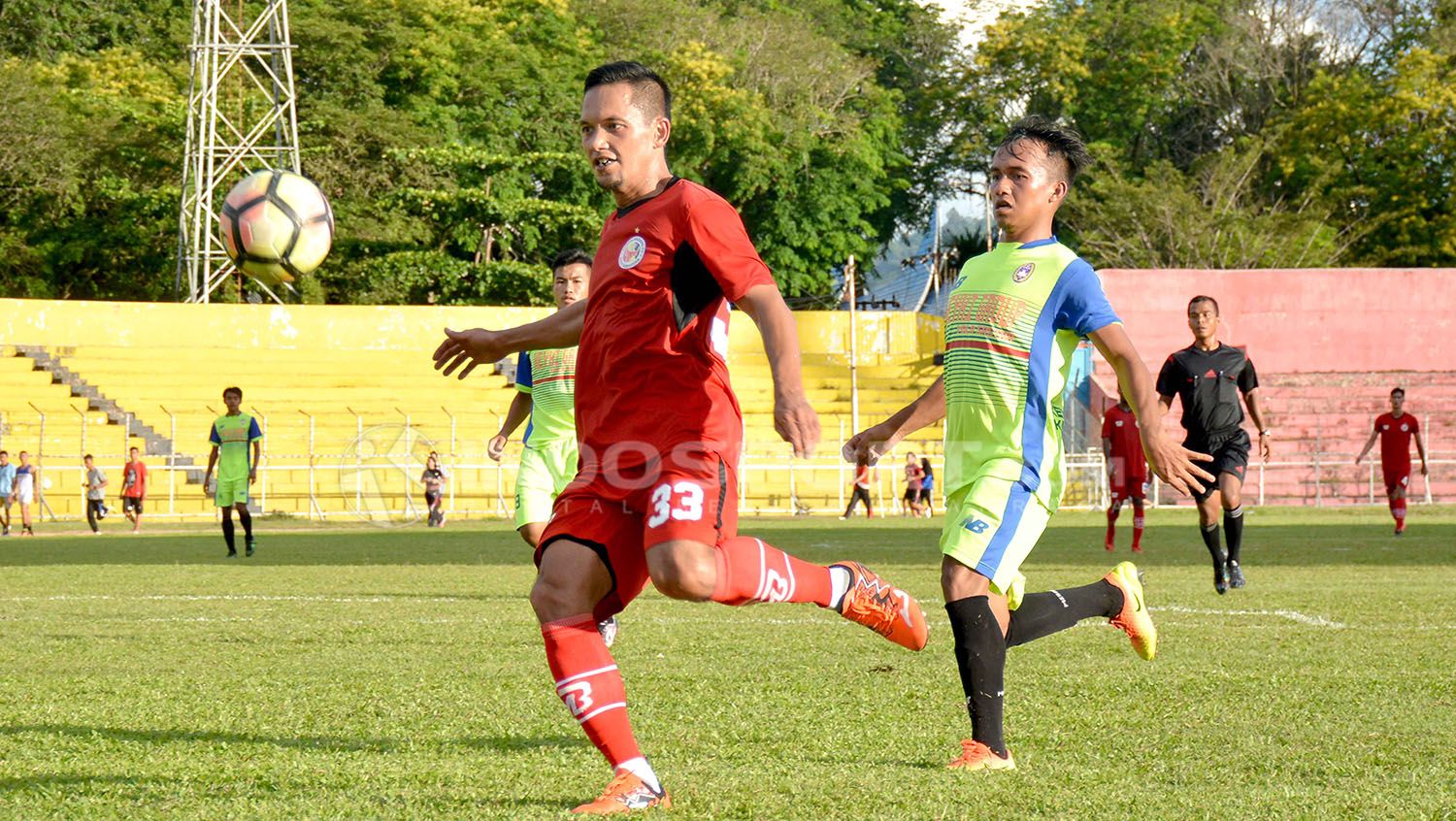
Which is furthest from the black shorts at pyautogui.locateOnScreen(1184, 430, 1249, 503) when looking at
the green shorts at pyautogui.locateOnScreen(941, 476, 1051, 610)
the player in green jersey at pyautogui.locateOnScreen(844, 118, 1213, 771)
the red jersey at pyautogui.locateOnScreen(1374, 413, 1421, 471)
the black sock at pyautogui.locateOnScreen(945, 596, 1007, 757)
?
the red jersey at pyautogui.locateOnScreen(1374, 413, 1421, 471)

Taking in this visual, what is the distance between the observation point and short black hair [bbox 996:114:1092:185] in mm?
5848

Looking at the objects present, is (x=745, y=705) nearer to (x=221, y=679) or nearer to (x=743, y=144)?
(x=221, y=679)

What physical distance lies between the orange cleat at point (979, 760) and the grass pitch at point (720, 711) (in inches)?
2.5

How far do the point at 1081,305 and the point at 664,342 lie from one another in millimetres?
1615

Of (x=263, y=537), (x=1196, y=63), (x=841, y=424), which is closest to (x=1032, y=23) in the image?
(x=1196, y=63)

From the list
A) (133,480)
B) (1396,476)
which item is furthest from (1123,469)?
(133,480)

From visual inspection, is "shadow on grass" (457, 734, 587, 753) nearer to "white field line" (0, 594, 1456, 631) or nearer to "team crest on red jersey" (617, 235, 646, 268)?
"team crest on red jersey" (617, 235, 646, 268)

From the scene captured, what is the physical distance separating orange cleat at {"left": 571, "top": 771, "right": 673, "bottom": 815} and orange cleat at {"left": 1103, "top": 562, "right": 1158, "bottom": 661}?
2.50 meters

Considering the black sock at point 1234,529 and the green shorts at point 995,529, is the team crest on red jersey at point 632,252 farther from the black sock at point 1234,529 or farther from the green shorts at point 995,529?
the black sock at point 1234,529

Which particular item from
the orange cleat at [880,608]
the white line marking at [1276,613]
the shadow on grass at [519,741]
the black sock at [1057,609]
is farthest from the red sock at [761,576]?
the white line marking at [1276,613]

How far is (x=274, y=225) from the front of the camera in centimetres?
1789

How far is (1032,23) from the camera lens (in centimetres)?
5331

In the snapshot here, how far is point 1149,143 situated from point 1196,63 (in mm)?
2877

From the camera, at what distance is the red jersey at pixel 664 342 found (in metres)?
4.67
